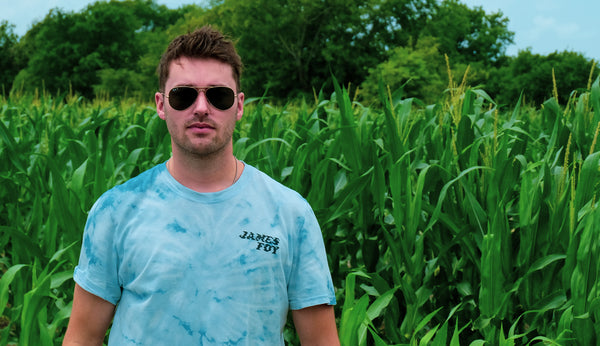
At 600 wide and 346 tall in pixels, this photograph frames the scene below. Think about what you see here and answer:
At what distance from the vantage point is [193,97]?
1.38m

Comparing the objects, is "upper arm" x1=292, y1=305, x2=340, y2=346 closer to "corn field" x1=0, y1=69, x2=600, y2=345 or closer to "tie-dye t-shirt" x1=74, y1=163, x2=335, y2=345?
"tie-dye t-shirt" x1=74, y1=163, x2=335, y2=345

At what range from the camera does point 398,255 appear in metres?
2.62

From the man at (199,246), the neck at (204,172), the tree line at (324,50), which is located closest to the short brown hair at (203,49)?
the man at (199,246)

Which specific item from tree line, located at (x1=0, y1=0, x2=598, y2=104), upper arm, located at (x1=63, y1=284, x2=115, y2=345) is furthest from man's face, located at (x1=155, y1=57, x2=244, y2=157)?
tree line, located at (x1=0, y1=0, x2=598, y2=104)

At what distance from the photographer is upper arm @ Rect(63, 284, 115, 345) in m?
1.44

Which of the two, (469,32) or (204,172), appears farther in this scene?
(469,32)

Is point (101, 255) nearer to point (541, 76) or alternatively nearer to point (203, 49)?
point (203, 49)

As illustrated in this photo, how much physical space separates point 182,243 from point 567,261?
1545 mm

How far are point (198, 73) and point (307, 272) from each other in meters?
0.55

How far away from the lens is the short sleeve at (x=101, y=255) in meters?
1.42

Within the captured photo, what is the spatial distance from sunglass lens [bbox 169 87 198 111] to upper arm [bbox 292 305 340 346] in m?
0.58

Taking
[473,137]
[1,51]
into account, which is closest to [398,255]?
[473,137]

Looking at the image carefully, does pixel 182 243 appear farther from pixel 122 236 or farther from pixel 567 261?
pixel 567 261

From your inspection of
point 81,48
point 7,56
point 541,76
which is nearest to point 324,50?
point 541,76
